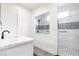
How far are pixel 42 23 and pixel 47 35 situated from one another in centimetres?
21

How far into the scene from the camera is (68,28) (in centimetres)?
149

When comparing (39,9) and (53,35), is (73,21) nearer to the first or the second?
(53,35)

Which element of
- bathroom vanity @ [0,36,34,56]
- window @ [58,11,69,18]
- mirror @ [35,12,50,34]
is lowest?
bathroom vanity @ [0,36,34,56]

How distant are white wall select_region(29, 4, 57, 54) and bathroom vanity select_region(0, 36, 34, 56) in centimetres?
12

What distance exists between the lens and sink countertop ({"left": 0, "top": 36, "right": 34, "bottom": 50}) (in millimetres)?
1192

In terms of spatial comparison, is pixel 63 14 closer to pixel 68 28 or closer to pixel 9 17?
pixel 68 28

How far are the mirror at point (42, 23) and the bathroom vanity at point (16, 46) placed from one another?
0.71 ft

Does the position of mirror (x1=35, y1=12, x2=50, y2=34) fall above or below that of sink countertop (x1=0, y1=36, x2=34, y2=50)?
above

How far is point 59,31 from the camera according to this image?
4.83ft

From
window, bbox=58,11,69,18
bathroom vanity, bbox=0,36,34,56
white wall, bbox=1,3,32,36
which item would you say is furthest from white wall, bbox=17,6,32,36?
window, bbox=58,11,69,18

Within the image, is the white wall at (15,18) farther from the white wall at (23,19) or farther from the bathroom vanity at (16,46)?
the bathroom vanity at (16,46)

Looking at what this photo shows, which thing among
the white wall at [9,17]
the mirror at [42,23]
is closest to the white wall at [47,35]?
the mirror at [42,23]

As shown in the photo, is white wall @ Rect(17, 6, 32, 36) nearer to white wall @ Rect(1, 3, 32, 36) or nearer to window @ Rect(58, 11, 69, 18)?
white wall @ Rect(1, 3, 32, 36)

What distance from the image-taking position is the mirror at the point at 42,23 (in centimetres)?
143
